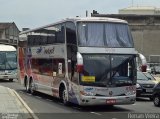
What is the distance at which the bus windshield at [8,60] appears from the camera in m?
44.1

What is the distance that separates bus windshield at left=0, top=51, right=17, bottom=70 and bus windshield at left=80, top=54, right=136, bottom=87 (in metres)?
26.3

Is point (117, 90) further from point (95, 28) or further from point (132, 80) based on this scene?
point (95, 28)

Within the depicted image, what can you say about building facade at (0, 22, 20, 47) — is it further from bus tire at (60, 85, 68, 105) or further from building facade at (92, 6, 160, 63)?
bus tire at (60, 85, 68, 105)

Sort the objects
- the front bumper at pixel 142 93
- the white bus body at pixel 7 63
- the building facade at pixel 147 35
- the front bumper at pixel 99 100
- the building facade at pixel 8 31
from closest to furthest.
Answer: the front bumper at pixel 99 100 < the front bumper at pixel 142 93 < the white bus body at pixel 7 63 < the building facade at pixel 147 35 < the building facade at pixel 8 31

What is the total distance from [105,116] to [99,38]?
3716 mm

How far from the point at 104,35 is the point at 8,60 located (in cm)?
2591

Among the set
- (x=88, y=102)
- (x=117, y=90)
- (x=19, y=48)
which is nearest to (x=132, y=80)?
(x=117, y=90)

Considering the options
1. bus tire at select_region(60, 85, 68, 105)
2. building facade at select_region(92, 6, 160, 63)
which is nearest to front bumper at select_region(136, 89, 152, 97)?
bus tire at select_region(60, 85, 68, 105)

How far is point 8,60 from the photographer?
145 feet

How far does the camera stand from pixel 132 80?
753 inches

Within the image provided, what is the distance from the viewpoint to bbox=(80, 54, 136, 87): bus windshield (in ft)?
61.1

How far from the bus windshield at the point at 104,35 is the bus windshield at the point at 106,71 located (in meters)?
0.59

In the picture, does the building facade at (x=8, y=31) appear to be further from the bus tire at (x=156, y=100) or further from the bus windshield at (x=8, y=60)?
the bus tire at (x=156, y=100)

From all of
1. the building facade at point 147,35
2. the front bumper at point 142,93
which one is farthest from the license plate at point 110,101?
the building facade at point 147,35
